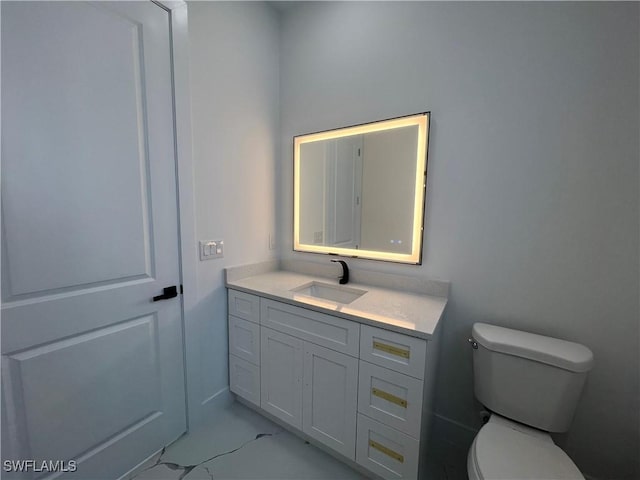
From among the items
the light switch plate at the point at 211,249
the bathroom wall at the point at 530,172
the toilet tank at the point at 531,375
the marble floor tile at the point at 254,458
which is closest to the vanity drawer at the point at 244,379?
the marble floor tile at the point at 254,458

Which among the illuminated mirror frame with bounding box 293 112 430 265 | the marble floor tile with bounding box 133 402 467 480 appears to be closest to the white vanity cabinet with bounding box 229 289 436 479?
the marble floor tile with bounding box 133 402 467 480

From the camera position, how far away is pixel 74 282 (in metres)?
1.12

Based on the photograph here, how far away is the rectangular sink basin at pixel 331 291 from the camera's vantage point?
172cm

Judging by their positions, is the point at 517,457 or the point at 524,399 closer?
the point at 517,457

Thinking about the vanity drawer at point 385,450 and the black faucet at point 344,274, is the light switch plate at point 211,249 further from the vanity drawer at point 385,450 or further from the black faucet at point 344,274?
the vanity drawer at point 385,450

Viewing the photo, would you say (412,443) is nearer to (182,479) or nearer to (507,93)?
(182,479)

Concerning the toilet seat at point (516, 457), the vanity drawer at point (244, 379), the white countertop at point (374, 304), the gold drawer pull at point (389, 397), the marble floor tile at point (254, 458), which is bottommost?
the marble floor tile at point (254, 458)

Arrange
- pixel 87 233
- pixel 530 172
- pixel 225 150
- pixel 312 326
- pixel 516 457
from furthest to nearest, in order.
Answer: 1. pixel 225 150
2. pixel 312 326
3. pixel 530 172
4. pixel 87 233
5. pixel 516 457

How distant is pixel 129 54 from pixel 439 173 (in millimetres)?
1662

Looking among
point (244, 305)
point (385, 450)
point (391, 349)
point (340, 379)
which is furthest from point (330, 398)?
point (244, 305)

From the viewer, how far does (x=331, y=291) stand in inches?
71.7

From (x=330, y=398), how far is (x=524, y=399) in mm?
889

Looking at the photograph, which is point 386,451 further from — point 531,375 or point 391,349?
point 531,375

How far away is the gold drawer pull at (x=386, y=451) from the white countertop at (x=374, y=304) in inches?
22.7
